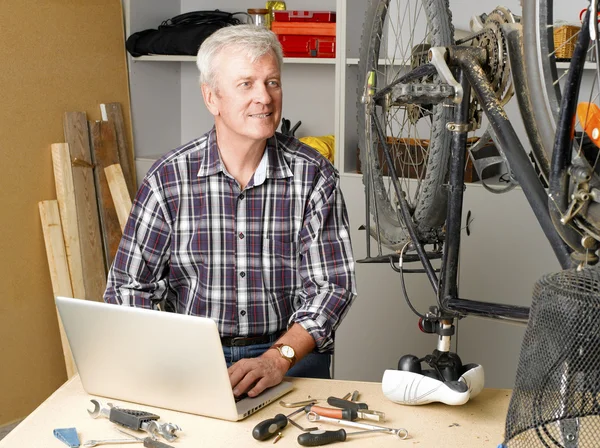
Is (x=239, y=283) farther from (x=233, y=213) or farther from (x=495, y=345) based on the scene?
(x=495, y=345)

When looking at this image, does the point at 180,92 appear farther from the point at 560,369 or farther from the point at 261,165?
the point at 560,369

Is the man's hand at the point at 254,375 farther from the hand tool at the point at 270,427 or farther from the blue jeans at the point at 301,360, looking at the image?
the blue jeans at the point at 301,360

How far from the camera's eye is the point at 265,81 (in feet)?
6.01

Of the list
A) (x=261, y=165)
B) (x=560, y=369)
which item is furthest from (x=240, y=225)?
(x=560, y=369)

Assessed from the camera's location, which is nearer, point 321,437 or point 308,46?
point 321,437

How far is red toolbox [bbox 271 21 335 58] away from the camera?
3.04 meters

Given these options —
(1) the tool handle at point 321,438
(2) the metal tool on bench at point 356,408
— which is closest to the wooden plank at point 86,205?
(2) the metal tool on bench at point 356,408

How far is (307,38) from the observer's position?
121 inches

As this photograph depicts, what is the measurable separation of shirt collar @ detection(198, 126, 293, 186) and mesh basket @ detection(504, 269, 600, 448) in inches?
42.1

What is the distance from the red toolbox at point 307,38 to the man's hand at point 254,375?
1750 mm

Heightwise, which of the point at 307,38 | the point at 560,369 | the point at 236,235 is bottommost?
the point at 236,235

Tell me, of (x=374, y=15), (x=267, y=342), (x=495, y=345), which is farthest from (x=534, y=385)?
(x=495, y=345)

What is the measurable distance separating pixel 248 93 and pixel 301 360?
61 centimetres

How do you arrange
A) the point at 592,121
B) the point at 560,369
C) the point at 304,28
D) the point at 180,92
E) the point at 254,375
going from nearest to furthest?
the point at 560,369
the point at 592,121
the point at 254,375
the point at 304,28
the point at 180,92
